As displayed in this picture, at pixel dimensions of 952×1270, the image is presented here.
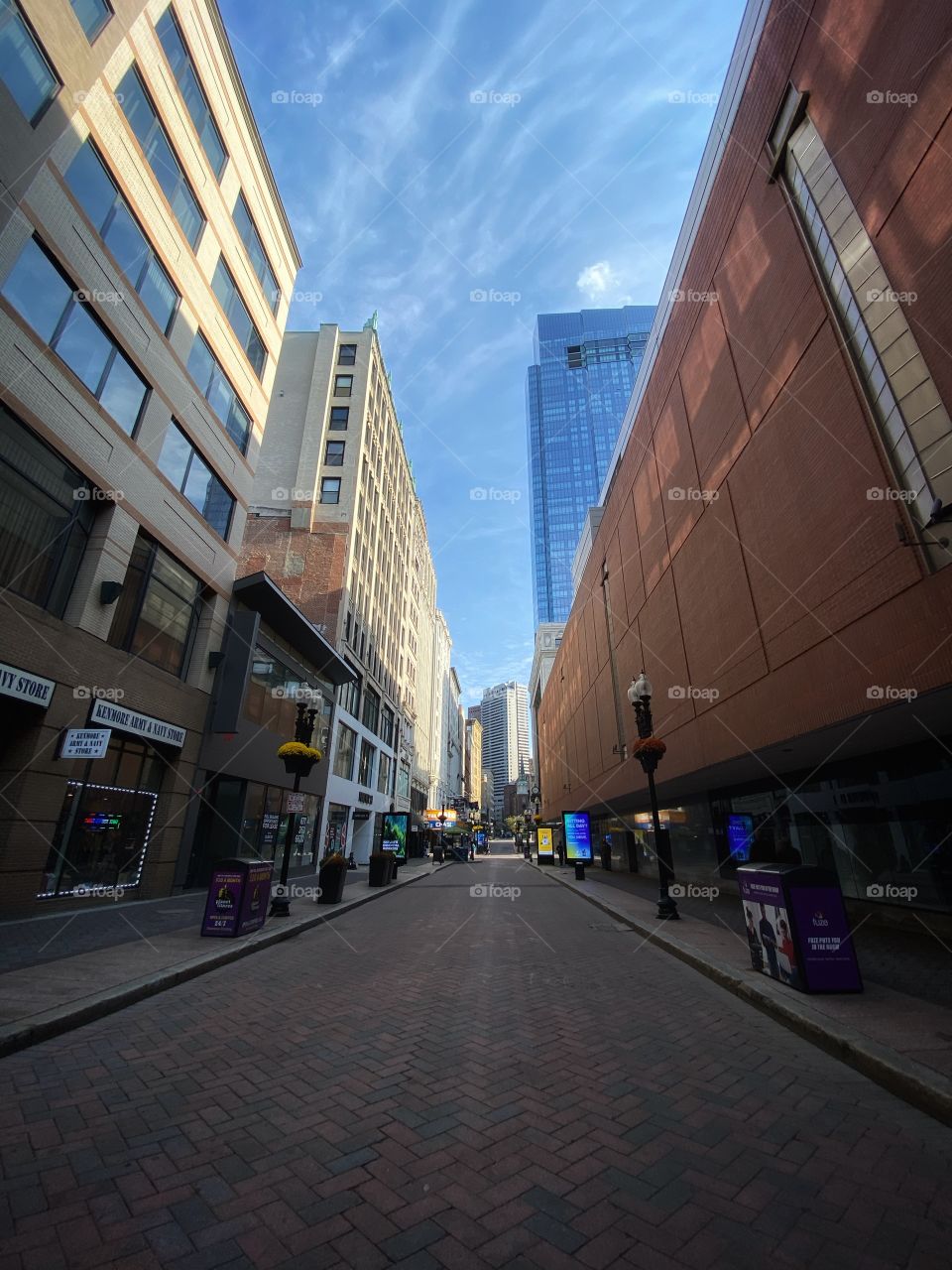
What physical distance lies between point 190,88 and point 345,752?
28312 millimetres

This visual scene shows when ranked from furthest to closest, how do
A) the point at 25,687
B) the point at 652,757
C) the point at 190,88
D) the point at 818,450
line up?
the point at 190,88
the point at 652,757
the point at 25,687
the point at 818,450

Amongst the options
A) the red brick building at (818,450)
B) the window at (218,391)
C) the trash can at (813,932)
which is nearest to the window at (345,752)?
the window at (218,391)

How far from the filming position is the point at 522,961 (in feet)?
29.0

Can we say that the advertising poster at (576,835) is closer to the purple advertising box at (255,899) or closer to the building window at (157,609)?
the building window at (157,609)

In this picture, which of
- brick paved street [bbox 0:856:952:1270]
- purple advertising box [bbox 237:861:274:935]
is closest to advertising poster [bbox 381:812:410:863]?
purple advertising box [bbox 237:861:274:935]

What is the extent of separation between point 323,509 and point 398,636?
62.0ft

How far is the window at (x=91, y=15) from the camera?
1131 centimetres

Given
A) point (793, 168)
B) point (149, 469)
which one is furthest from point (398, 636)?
point (793, 168)

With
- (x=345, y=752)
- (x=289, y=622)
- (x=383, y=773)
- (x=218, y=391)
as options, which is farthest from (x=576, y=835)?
(x=218, y=391)

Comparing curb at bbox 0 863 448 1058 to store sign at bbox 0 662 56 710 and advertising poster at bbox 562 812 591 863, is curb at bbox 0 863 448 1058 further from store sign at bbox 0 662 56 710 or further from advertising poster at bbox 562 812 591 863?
advertising poster at bbox 562 812 591 863

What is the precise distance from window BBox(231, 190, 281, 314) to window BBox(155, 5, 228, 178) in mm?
1437

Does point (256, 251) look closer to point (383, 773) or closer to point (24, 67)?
point (24, 67)

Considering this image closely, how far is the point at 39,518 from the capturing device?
36.2ft

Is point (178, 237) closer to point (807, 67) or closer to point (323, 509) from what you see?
point (807, 67)
